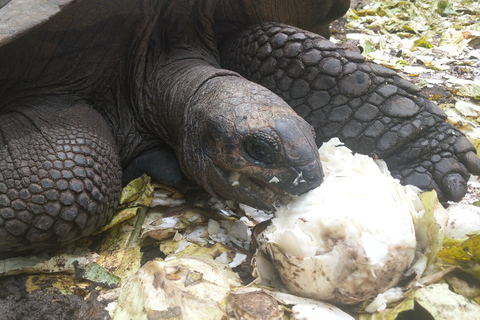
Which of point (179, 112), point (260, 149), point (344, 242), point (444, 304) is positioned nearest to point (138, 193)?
point (179, 112)

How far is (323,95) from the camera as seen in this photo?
2.33 metres

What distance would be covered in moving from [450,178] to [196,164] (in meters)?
1.33

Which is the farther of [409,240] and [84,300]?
[84,300]

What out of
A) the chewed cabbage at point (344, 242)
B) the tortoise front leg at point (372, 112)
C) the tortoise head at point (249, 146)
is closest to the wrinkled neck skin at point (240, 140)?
the tortoise head at point (249, 146)

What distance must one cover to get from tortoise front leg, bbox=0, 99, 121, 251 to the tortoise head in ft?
1.45

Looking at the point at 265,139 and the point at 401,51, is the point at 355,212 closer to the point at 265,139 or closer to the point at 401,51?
the point at 265,139

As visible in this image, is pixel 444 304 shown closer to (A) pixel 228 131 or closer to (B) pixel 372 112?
(A) pixel 228 131

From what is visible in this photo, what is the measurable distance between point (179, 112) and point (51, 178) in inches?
26.4

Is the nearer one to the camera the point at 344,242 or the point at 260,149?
the point at 344,242

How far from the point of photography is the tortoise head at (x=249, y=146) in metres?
1.59

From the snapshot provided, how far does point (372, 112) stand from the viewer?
7.50ft

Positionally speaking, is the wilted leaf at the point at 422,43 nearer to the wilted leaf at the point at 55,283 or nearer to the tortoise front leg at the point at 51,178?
the tortoise front leg at the point at 51,178

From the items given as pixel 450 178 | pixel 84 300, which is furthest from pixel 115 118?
pixel 450 178

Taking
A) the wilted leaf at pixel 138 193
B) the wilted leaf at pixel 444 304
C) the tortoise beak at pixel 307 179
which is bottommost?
the wilted leaf at pixel 138 193
